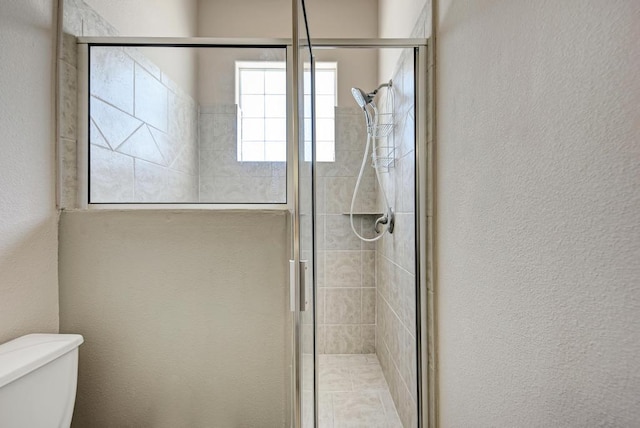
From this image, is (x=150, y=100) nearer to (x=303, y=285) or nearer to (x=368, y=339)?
(x=303, y=285)

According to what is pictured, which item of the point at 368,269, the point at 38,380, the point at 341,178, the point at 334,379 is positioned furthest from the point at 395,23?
the point at 38,380

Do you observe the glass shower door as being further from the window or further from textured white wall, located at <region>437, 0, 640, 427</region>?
textured white wall, located at <region>437, 0, 640, 427</region>

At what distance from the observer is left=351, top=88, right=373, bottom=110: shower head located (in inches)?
74.2

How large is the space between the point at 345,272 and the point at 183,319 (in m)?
1.21

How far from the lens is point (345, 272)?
2.33m

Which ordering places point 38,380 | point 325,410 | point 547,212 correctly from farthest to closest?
point 325,410 < point 38,380 < point 547,212

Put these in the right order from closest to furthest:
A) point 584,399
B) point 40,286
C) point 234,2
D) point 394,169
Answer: point 584,399 → point 40,286 → point 394,169 → point 234,2

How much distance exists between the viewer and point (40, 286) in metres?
1.21

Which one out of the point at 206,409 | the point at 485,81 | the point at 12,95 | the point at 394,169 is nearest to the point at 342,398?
the point at 206,409

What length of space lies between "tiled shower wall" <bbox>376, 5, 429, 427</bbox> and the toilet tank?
118 cm

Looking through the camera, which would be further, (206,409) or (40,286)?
(206,409)

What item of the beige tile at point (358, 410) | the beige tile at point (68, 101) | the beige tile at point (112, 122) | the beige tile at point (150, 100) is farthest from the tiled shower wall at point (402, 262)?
the beige tile at point (68, 101)

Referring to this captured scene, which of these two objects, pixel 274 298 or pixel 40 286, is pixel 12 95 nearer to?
pixel 40 286

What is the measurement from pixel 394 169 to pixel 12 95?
4.76 feet
